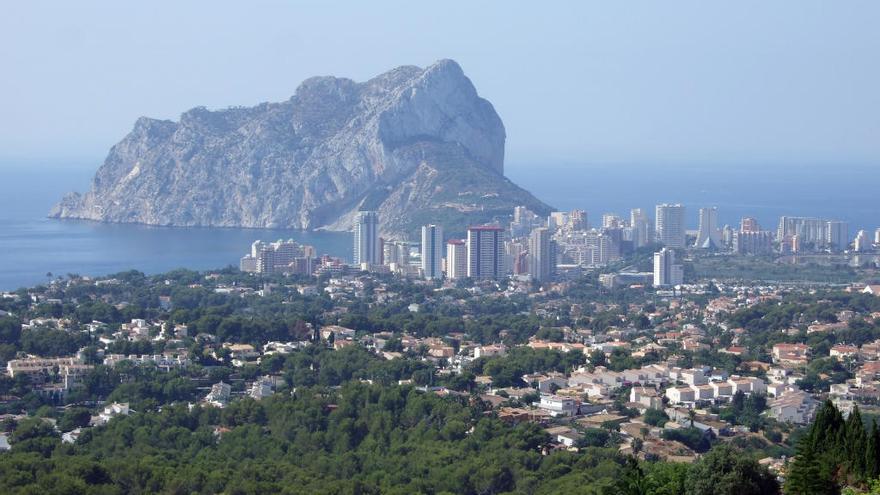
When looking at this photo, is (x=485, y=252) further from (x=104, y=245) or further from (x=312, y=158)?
(x=312, y=158)

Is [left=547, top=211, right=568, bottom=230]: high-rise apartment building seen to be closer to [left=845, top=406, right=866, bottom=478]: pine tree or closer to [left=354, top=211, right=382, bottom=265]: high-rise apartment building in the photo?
[left=354, top=211, right=382, bottom=265]: high-rise apartment building

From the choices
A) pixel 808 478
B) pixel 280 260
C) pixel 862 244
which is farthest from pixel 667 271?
pixel 808 478

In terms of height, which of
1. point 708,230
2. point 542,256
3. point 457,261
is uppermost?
point 708,230

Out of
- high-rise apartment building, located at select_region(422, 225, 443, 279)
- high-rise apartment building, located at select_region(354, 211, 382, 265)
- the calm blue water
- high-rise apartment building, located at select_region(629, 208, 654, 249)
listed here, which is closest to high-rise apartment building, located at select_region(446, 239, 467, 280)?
high-rise apartment building, located at select_region(422, 225, 443, 279)

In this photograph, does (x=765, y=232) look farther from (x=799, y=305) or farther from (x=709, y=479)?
(x=709, y=479)

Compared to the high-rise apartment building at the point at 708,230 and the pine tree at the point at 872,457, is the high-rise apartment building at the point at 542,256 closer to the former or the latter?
the high-rise apartment building at the point at 708,230

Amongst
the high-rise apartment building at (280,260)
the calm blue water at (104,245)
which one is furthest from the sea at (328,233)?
the high-rise apartment building at (280,260)

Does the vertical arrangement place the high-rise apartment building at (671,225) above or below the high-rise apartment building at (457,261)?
above
